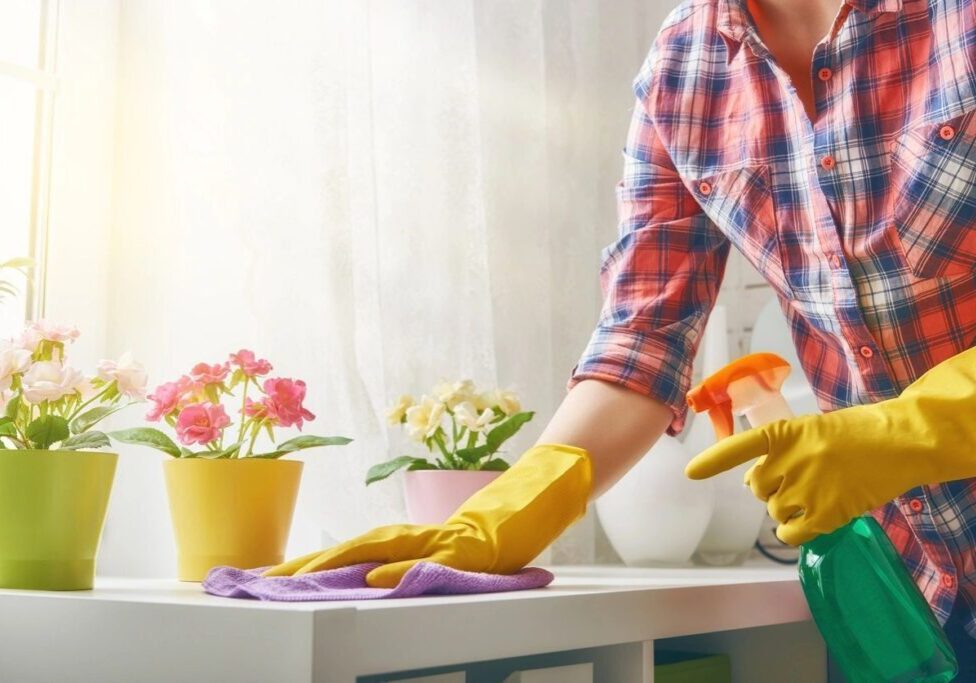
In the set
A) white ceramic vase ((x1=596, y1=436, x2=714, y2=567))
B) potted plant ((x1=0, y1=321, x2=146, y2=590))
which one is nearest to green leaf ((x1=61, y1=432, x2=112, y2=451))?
potted plant ((x1=0, y1=321, x2=146, y2=590))

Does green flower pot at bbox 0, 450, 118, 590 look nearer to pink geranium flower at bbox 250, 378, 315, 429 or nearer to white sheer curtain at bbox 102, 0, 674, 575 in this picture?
pink geranium flower at bbox 250, 378, 315, 429

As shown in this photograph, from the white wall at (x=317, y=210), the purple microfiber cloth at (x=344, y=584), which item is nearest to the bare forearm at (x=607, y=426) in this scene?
the purple microfiber cloth at (x=344, y=584)

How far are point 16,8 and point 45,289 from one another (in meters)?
0.40

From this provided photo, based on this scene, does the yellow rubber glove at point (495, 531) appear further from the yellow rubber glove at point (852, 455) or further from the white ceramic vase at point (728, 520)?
the white ceramic vase at point (728, 520)

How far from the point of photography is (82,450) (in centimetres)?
90

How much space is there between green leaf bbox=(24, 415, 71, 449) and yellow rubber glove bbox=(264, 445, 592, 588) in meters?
0.22

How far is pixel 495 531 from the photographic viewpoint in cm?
90

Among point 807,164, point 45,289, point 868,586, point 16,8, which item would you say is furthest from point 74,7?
point 868,586

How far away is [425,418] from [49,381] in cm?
56

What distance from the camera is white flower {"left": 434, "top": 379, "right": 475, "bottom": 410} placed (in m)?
1.42

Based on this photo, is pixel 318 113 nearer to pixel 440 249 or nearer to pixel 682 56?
pixel 440 249

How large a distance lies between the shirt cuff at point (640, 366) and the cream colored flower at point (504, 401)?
0.32 m

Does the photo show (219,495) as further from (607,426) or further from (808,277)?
(808,277)

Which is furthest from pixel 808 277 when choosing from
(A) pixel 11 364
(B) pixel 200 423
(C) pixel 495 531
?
(A) pixel 11 364
